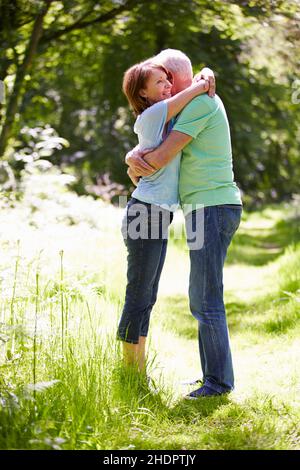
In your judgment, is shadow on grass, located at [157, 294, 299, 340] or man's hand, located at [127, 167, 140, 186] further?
shadow on grass, located at [157, 294, 299, 340]

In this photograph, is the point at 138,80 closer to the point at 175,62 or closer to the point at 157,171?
the point at 175,62

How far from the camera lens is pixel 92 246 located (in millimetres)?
6234

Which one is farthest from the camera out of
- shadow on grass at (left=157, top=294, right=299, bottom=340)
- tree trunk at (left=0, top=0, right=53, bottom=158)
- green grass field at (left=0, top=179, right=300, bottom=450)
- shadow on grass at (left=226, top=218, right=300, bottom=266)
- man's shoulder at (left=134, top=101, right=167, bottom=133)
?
shadow on grass at (left=226, top=218, right=300, bottom=266)

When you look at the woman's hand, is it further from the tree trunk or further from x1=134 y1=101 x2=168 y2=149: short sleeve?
the tree trunk

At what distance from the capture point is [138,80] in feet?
10.9

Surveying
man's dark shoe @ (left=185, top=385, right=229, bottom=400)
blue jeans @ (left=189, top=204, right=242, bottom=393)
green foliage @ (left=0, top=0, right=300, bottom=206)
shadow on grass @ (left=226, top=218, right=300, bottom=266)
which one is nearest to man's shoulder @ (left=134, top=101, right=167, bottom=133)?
blue jeans @ (left=189, top=204, right=242, bottom=393)

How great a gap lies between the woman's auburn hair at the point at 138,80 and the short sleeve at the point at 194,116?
0.22m

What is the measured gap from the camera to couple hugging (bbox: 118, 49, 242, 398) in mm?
3287

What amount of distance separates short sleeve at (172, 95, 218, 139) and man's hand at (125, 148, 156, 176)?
21cm

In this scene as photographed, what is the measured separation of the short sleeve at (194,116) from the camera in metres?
3.28

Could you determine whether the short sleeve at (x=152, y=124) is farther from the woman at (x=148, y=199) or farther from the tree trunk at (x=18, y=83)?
the tree trunk at (x=18, y=83)

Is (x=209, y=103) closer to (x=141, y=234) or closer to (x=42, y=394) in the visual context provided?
(x=141, y=234)

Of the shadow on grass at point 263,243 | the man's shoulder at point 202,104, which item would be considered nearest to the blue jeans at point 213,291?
the man's shoulder at point 202,104

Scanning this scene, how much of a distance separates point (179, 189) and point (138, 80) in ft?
1.96
